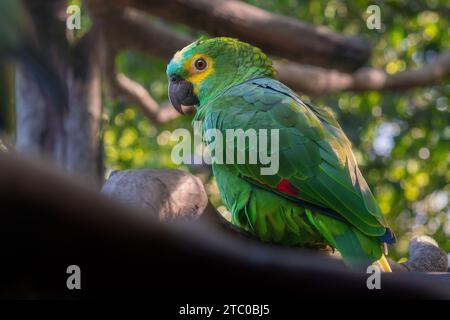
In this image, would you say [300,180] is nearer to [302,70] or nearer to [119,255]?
[119,255]

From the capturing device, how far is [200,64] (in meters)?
2.09

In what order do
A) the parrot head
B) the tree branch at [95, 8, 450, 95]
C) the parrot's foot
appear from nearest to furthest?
the parrot's foot < the parrot head < the tree branch at [95, 8, 450, 95]

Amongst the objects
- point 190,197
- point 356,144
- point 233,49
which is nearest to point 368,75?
point 356,144

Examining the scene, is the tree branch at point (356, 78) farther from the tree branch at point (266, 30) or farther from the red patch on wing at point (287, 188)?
the red patch on wing at point (287, 188)

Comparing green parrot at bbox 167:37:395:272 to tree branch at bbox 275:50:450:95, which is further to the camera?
tree branch at bbox 275:50:450:95

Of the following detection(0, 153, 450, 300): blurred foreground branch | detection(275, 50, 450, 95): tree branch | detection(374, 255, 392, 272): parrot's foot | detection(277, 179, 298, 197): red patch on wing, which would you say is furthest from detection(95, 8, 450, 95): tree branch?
detection(0, 153, 450, 300): blurred foreground branch

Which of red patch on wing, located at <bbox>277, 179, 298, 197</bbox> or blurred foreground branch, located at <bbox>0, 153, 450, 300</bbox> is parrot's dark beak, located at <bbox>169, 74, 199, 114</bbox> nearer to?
red patch on wing, located at <bbox>277, 179, 298, 197</bbox>

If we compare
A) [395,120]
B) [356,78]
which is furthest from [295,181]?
[395,120]

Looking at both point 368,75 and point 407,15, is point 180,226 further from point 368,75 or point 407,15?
point 407,15

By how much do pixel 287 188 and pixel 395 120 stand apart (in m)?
3.35

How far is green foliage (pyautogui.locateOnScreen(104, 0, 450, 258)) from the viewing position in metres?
4.55

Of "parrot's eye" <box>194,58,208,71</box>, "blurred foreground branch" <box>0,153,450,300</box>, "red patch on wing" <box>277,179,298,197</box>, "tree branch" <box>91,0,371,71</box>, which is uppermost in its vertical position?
"tree branch" <box>91,0,371,71</box>

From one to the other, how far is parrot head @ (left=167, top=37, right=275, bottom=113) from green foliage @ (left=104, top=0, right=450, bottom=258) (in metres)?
2.51

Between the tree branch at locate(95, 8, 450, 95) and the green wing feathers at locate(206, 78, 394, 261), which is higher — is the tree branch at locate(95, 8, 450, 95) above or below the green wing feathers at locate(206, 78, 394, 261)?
above
